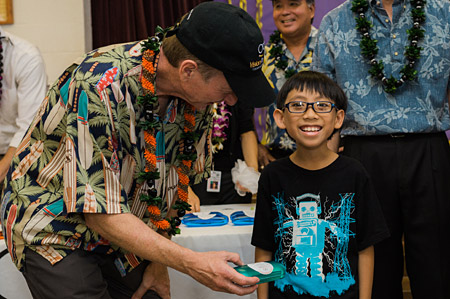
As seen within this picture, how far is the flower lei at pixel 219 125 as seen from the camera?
2.92 m

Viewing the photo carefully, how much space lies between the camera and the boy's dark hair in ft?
6.40

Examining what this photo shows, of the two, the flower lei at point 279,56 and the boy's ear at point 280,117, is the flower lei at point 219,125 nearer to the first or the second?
the flower lei at point 279,56

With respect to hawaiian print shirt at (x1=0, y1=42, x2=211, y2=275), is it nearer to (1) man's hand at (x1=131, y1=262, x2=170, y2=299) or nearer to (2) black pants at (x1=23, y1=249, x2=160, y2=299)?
(2) black pants at (x1=23, y1=249, x2=160, y2=299)

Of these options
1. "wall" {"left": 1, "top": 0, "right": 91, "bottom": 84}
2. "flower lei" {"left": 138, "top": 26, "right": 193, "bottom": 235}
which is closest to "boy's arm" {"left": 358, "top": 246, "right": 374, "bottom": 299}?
"flower lei" {"left": 138, "top": 26, "right": 193, "bottom": 235}

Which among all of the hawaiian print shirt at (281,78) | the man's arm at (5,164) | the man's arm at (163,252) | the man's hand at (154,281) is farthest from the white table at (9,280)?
the hawaiian print shirt at (281,78)

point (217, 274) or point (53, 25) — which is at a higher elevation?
point (53, 25)

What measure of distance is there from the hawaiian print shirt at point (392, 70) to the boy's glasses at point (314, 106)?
48cm

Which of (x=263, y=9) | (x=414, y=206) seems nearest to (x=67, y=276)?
(x=414, y=206)

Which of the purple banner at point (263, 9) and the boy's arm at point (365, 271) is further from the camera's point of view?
the purple banner at point (263, 9)

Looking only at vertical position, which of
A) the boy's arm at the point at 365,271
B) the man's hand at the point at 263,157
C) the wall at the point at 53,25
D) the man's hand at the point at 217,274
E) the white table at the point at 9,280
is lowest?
the white table at the point at 9,280

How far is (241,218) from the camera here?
2.55 meters

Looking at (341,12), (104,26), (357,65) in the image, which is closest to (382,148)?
(357,65)

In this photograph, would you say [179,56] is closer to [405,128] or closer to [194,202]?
[405,128]

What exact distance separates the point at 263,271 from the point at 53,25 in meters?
3.33
